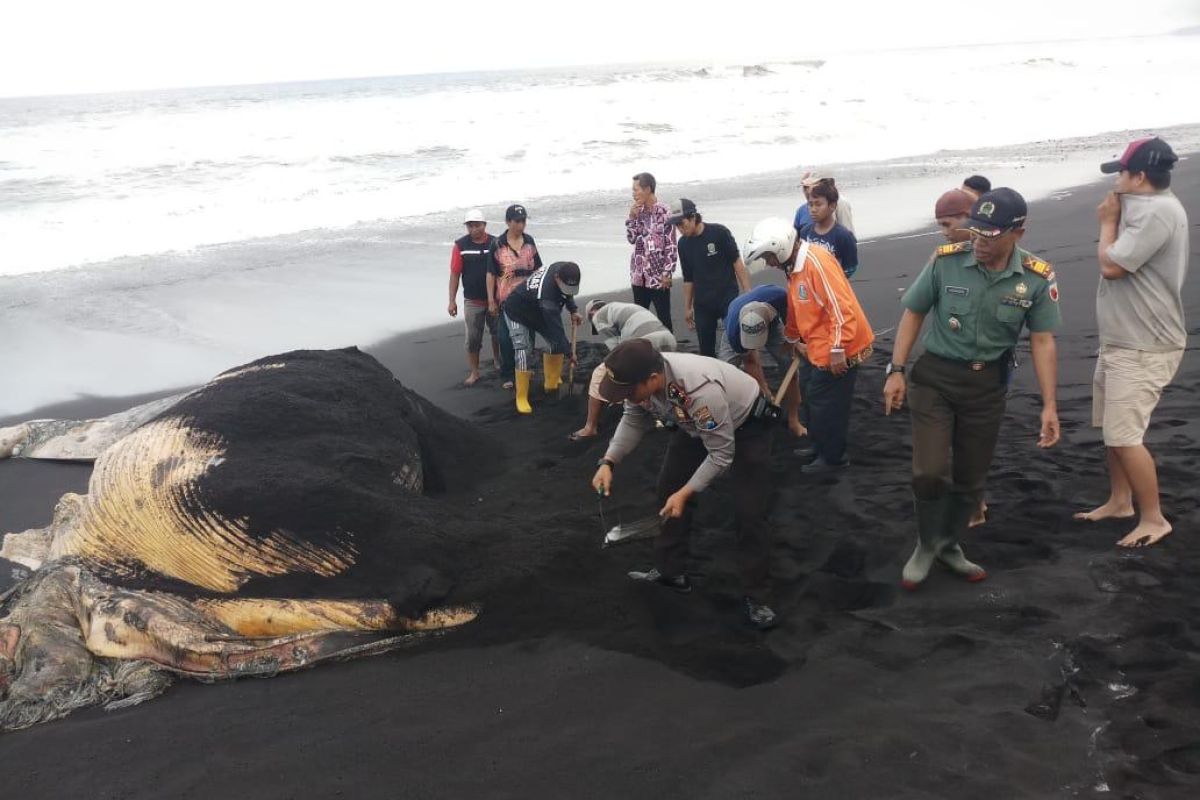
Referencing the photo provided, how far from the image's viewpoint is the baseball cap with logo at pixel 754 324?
20.2 feet

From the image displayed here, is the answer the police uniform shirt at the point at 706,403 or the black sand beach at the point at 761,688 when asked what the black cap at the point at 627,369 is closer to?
the police uniform shirt at the point at 706,403

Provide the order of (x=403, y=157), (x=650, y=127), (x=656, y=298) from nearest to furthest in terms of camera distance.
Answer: (x=656, y=298)
(x=403, y=157)
(x=650, y=127)

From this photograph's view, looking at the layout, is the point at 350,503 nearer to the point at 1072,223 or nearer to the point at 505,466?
the point at 505,466

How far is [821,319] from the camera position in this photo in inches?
231

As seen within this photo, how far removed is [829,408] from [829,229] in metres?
1.36

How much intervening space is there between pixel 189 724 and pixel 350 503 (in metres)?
1.37

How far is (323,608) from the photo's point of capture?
4676 millimetres

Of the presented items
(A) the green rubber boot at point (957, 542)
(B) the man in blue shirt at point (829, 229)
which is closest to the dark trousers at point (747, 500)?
(A) the green rubber boot at point (957, 542)

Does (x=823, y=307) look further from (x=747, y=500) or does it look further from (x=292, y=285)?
(x=292, y=285)

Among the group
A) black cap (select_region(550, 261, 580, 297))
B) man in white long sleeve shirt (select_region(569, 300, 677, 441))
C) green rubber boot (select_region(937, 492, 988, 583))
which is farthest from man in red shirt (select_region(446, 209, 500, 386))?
green rubber boot (select_region(937, 492, 988, 583))

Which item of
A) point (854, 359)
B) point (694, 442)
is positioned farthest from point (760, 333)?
point (694, 442)

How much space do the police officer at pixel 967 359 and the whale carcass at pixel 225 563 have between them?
2446 millimetres

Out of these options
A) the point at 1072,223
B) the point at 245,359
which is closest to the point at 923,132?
the point at 1072,223

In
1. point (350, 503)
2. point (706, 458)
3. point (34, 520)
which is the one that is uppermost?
point (706, 458)
